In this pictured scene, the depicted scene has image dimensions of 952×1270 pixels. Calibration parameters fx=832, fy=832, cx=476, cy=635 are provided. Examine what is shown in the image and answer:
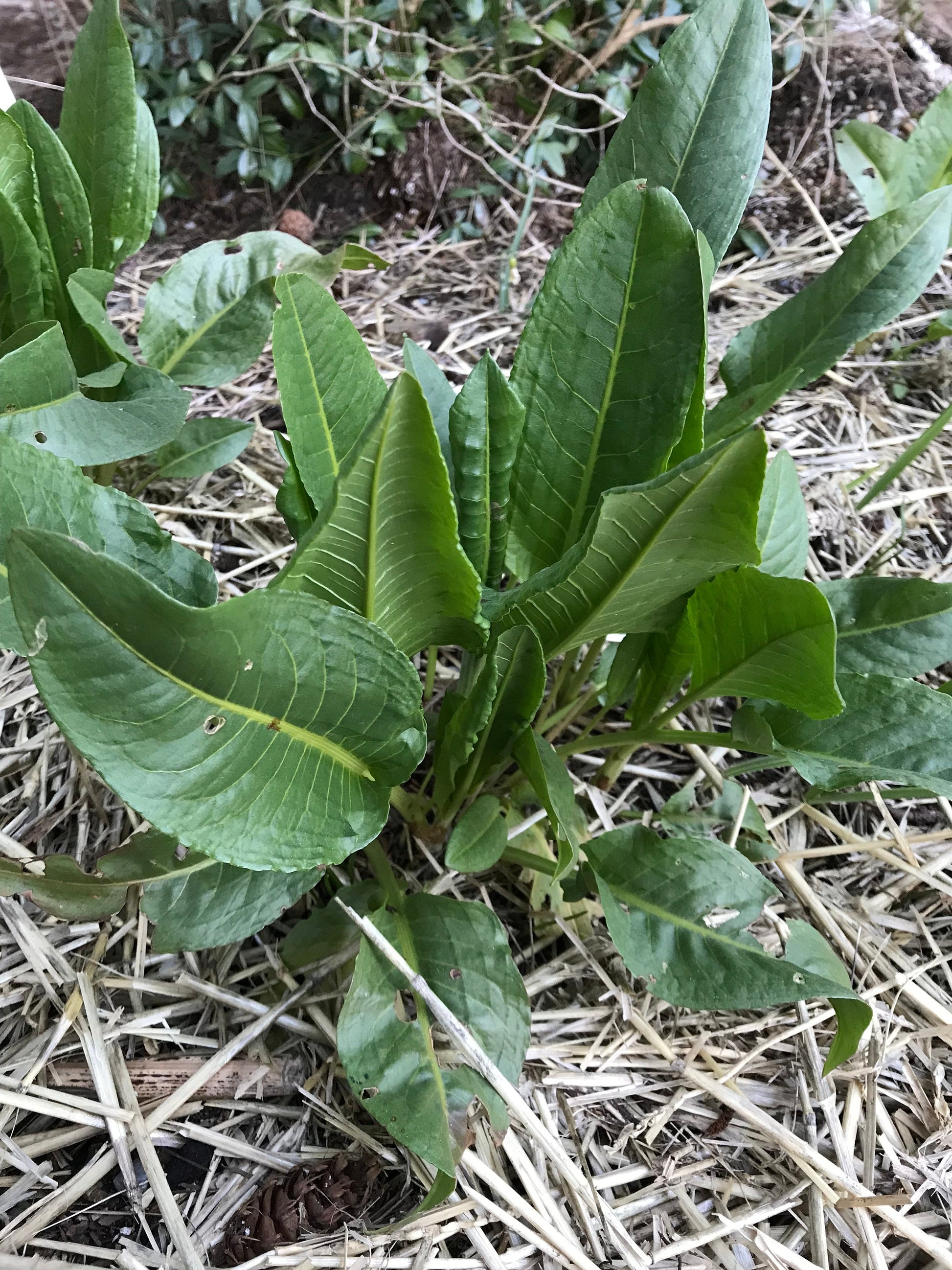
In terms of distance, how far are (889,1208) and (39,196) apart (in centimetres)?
141

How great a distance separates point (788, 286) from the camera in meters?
1.66

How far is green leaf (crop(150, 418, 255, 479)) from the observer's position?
44.9 inches

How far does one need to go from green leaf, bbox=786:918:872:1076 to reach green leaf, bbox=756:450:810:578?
0.37 meters

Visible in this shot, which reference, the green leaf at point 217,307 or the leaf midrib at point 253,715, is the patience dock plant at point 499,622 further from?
the green leaf at point 217,307

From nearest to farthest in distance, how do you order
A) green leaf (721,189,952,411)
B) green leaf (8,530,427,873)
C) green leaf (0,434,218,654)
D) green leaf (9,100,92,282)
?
green leaf (8,530,427,873) < green leaf (0,434,218,654) < green leaf (721,189,952,411) < green leaf (9,100,92,282)

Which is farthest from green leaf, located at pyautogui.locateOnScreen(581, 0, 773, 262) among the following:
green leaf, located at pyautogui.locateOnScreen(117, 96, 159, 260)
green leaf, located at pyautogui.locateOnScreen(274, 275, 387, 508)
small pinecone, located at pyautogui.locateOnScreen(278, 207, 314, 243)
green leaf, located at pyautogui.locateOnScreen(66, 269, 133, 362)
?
small pinecone, located at pyautogui.locateOnScreen(278, 207, 314, 243)

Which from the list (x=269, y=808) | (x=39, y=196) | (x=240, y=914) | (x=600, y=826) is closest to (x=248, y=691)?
(x=269, y=808)

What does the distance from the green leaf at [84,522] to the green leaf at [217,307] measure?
0.51 metres

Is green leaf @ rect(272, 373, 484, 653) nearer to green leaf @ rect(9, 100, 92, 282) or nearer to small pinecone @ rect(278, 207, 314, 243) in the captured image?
green leaf @ rect(9, 100, 92, 282)

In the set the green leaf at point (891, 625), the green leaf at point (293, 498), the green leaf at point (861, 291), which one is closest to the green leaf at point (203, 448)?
the green leaf at point (293, 498)

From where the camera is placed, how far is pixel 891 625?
32.1 inches

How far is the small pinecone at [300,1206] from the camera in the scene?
662 millimetres

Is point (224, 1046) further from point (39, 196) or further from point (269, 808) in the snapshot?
point (39, 196)

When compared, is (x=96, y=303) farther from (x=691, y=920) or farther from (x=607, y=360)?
(x=691, y=920)
